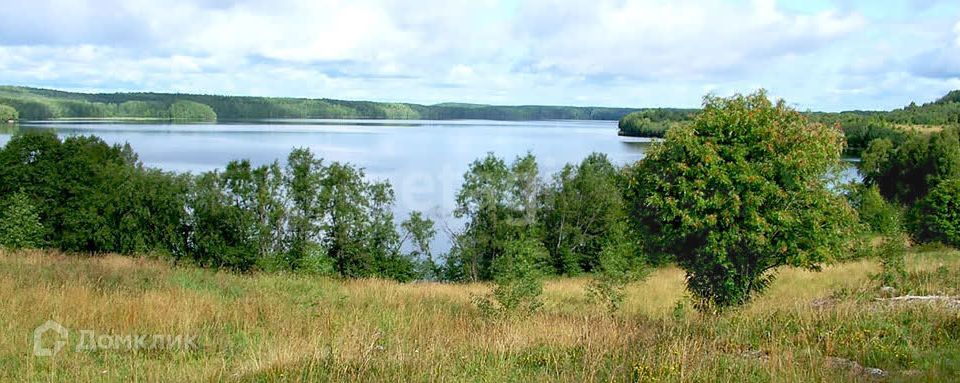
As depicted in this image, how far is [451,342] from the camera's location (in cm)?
676

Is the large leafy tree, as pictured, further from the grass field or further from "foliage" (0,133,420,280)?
"foliage" (0,133,420,280)

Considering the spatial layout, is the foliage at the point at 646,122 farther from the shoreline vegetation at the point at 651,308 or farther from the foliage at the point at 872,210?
the shoreline vegetation at the point at 651,308

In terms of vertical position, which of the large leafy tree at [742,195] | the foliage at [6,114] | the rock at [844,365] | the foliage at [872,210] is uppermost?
the large leafy tree at [742,195]

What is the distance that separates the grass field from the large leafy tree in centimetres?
107

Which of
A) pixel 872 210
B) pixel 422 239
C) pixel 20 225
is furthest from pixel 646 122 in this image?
pixel 20 225

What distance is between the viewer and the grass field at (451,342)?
5289 mm

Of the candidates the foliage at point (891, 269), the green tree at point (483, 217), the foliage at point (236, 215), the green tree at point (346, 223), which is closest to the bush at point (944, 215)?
the green tree at point (483, 217)

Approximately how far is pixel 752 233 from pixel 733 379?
15.6ft

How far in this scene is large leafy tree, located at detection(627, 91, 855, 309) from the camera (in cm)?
948

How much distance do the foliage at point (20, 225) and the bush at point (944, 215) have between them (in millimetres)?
38182

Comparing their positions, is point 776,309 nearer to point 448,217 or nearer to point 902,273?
point 902,273

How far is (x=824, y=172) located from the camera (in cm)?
1011

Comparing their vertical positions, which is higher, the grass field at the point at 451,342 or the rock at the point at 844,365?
the rock at the point at 844,365

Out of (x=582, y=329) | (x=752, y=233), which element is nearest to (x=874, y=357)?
(x=582, y=329)
